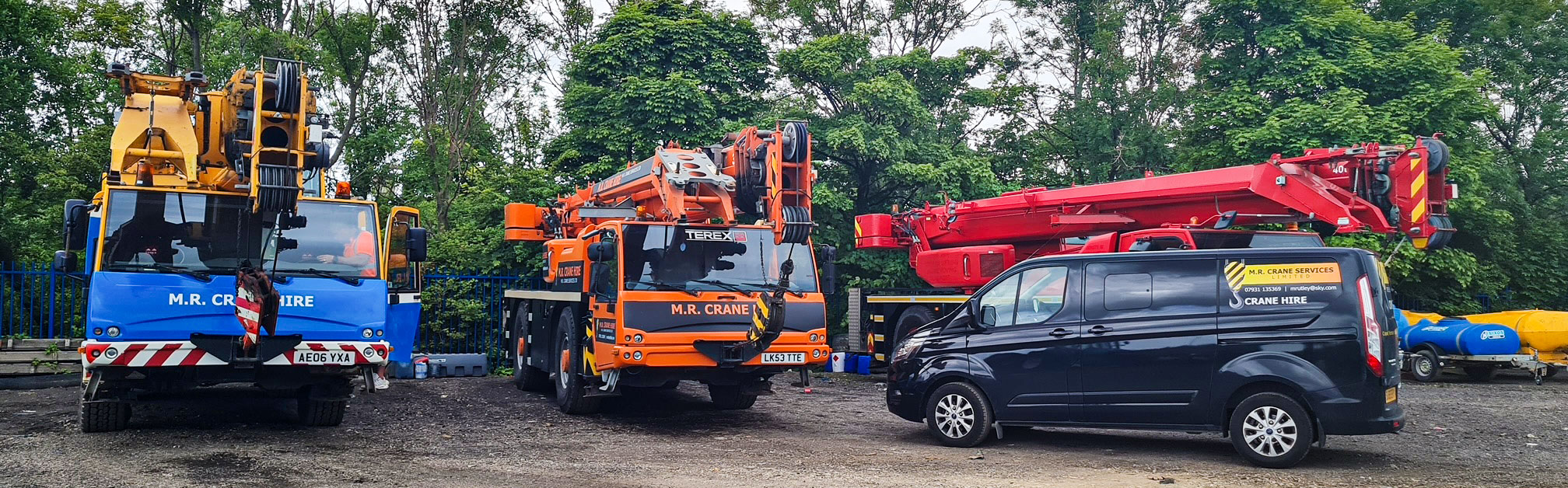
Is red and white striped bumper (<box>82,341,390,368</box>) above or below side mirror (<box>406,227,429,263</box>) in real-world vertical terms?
below

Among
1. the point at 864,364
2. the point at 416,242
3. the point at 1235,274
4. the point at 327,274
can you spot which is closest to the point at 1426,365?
the point at 864,364

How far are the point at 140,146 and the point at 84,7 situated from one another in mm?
18856

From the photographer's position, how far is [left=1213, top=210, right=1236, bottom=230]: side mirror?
1222 centimetres

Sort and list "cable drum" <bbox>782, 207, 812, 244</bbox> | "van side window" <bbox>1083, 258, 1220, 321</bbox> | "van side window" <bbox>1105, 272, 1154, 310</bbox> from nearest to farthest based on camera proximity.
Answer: "van side window" <bbox>1083, 258, 1220, 321</bbox>
"van side window" <bbox>1105, 272, 1154, 310</bbox>
"cable drum" <bbox>782, 207, 812, 244</bbox>

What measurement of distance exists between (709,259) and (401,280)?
344 cm

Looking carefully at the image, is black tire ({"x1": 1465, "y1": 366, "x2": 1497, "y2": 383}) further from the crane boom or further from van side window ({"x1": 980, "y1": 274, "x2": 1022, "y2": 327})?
van side window ({"x1": 980, "y1": 274, "x2": 1022, "y2": 327})

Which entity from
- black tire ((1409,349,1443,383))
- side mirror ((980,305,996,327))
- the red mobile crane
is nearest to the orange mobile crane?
side mirror ((980,305,996,327))

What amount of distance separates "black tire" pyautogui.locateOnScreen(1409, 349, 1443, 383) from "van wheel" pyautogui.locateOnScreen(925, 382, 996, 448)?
1167cm

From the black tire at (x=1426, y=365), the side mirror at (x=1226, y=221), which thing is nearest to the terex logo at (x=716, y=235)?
the side mirror at (x=1226, y=221)

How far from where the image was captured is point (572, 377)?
38.2 feet

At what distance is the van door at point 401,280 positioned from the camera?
11.2m

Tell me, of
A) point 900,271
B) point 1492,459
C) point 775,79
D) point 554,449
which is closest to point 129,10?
→ point 775,79

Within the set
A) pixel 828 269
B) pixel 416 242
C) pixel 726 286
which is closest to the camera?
pixel 726 286

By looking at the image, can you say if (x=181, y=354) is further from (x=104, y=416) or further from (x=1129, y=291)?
(x=1129, y=291)
